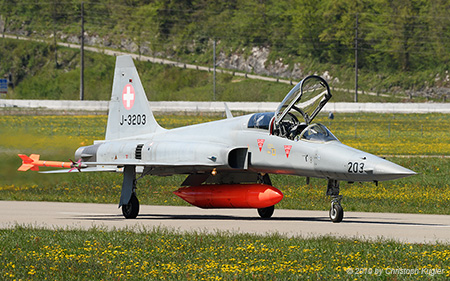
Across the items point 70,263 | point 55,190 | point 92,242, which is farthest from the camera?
point 55,190

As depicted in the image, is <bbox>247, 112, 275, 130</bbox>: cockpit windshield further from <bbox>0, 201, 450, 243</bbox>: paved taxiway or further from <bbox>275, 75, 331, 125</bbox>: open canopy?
<bbox>0, 201, 450, 243</bbox>: paved taxiway

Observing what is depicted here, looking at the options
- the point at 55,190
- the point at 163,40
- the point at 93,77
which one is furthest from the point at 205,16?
the point at 55,190

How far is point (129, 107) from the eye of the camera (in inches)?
945

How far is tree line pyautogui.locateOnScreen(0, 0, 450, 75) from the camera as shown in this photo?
11694cm

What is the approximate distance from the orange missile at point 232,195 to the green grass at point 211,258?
3797 millimetres

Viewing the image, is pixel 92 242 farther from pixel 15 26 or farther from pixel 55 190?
pixel 15 26

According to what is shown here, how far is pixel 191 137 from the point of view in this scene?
21.9 m

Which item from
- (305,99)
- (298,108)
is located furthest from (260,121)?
(305,99)

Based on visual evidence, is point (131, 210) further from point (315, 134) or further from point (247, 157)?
point (315, 134)

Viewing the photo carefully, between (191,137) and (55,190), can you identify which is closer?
(191,137)

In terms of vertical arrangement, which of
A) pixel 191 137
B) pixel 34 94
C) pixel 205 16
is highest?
pixel 205 16

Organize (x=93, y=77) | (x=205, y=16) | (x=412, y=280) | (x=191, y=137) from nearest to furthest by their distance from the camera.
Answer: (x=412, y=280), (x=191, y=137), (x=93, y=77), (x=205, y=16)

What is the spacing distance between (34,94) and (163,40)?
25.1m

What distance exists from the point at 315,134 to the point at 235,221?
3.14 meters
